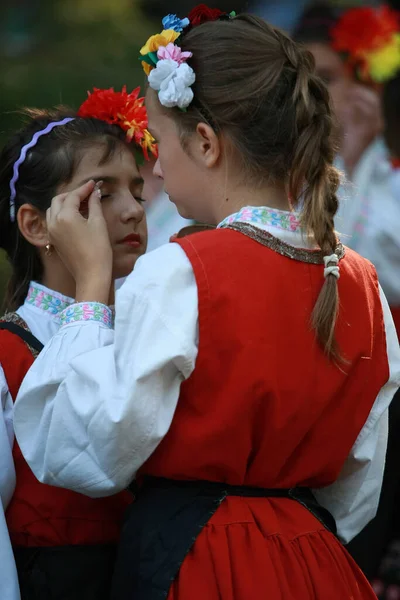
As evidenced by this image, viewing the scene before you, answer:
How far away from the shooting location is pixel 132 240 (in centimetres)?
241

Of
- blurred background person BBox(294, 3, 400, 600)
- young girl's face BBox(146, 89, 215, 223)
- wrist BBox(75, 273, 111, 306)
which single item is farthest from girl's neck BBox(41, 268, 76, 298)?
blurred background person BBox(294, 3, 400, 600)

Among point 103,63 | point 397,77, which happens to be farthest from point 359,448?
point 103,63

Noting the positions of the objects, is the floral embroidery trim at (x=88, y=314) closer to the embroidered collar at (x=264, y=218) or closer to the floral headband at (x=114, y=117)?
the embroidered collar at (x=264, y=218)

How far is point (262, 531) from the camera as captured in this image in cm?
187

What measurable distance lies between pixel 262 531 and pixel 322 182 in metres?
0.71

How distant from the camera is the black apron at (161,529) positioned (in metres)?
1.83

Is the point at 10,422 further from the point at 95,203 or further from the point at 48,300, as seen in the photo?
the point at 95,203

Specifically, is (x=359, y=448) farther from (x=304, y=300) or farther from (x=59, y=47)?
(x=59, y=47)

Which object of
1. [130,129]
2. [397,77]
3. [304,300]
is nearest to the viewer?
[304,300]

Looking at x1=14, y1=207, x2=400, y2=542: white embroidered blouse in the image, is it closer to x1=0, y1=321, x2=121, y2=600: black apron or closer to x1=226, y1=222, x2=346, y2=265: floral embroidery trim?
x1=226, y1=222, x2=346, y2=265: floral embroidery trim

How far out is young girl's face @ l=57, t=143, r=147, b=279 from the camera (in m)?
2.37

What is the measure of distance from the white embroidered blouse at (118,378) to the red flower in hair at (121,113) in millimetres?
649

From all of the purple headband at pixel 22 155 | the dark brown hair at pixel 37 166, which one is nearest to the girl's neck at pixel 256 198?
the dark brown hair at pixel 37 166

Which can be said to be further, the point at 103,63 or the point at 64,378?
the point at 103,63
